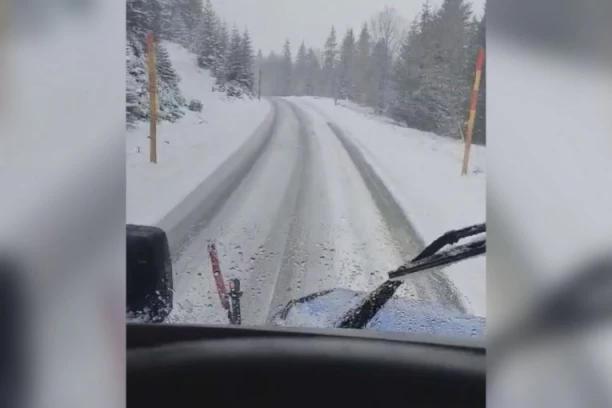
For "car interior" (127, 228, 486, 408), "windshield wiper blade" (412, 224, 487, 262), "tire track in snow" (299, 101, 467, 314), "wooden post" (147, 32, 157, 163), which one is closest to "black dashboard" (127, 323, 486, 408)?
"car interior" (127, 228, 486, 408)

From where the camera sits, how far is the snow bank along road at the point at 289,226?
1572 millimetres

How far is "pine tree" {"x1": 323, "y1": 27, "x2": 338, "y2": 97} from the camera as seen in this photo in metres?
1.58

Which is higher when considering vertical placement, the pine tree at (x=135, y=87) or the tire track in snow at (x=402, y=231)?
the pine tree at (x=135, y=87)

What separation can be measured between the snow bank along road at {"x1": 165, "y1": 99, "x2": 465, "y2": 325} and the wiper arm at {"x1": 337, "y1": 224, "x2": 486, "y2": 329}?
0.02 m

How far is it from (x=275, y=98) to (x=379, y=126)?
288 mm

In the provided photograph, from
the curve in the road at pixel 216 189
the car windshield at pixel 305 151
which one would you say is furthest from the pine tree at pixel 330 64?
the curve in the road at pixel 216 189

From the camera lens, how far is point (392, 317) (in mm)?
1569

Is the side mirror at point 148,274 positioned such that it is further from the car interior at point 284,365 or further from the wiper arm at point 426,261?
the wiper arm at point 426,261

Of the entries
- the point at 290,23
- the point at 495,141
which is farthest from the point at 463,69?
the point at 290,23

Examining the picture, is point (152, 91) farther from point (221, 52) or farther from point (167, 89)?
point (221, 52)

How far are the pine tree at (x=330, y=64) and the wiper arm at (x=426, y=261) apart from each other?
481mm

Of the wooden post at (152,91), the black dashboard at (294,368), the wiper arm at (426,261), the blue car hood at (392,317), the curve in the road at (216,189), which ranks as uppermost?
the wooden post at (152,91)

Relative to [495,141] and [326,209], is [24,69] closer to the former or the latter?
[326,209]

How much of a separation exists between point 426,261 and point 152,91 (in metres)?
0.85
